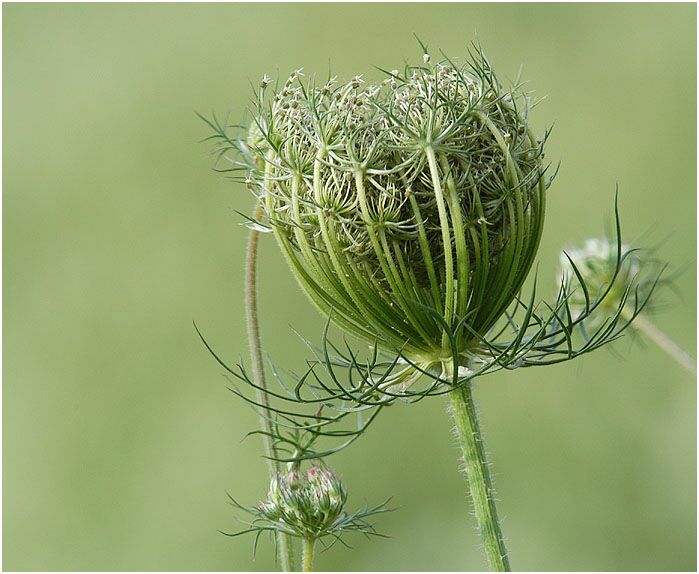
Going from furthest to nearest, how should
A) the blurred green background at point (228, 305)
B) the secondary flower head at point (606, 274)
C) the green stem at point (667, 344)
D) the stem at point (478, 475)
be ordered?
1. the blurred green background at point (228, 305)
2. the secondary flower head at point (606, 274)
3. the green stem at point (667, 344)
4. the stem at point (478, 475)

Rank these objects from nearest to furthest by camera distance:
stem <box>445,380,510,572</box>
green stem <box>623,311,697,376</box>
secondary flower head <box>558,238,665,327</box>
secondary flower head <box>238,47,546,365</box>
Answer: secondary flower head <box>238,47,546,365</box> → stem <box>445,380,510,572</box> → green stem <box>623,311,697,376</box> → secondary flower head <box>558,238,665,327</box>

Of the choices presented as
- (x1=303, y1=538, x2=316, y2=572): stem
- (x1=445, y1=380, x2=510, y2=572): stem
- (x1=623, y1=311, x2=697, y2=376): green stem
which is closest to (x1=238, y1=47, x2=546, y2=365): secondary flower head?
(x1=445, y1=380, x2=510, y2=572): stem

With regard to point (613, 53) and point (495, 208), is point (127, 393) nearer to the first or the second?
point (613, 53)

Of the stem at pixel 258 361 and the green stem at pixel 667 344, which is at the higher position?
the green stem at pixel 667 344

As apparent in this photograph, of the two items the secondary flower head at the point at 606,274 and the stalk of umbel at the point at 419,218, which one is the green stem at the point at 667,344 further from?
the stalk of umbel at the point at 419,218

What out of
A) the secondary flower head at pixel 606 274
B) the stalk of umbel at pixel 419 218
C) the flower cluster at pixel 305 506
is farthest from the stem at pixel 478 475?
the secondary flower head at pixel 606 274

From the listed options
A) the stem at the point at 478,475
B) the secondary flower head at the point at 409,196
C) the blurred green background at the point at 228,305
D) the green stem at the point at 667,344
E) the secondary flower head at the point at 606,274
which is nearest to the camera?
the secondary flower head at the point at 409,196

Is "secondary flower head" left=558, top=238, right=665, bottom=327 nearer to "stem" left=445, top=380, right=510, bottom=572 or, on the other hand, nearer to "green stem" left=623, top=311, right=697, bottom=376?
"green stem" left=623, top=311, right=697, bottom=376
